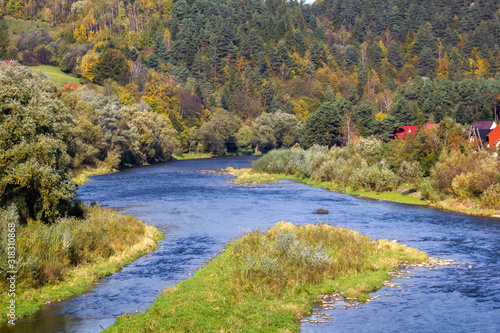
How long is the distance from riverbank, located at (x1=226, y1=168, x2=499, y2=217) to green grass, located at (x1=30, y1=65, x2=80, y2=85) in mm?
99452

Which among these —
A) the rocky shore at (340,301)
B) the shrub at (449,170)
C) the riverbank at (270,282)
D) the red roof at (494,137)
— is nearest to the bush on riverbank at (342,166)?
the shrub at (449,170)

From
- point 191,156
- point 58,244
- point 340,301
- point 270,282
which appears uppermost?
point 58,244

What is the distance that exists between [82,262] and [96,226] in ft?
19.2

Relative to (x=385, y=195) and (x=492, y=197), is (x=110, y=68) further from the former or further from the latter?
(x=492, y=197)

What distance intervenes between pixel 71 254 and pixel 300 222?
22.7m

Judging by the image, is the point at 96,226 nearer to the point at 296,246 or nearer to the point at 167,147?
the point at 296,246

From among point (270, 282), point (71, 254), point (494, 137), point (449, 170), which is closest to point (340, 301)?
point (270, 282)

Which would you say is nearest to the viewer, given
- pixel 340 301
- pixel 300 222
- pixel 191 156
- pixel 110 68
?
pixel 340 301

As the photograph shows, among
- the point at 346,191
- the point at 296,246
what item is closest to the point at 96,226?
the point at 296,246

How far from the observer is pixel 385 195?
63.8 metres

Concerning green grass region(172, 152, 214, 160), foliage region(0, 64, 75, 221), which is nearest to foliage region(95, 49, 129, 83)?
green grass region(172, 152, 214, 160)

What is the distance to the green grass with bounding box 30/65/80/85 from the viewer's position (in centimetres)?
17160

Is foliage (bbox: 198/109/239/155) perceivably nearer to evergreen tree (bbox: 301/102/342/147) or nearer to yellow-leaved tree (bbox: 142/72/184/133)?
yellow-leaved tree (bbox: 142/72/184/133)

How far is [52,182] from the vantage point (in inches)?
1287
